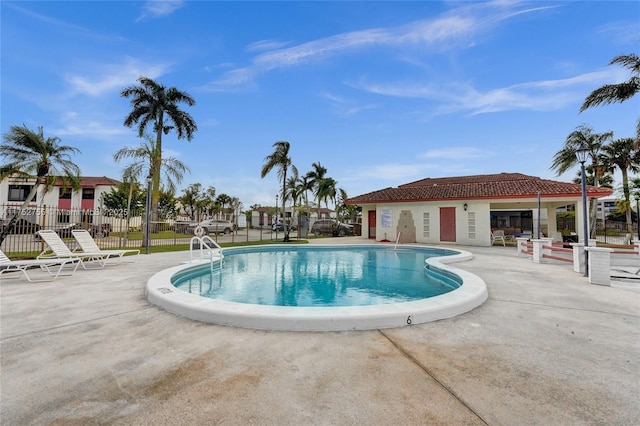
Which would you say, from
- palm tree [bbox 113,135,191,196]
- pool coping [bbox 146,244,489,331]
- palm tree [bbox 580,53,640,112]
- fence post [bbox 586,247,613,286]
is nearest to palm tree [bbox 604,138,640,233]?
palm tree [bbox 580,53,640,112]

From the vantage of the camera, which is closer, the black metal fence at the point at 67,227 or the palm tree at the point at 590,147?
the black metal fence at the point at 67,227

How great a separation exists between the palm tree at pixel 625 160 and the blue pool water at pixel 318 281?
21512 mm

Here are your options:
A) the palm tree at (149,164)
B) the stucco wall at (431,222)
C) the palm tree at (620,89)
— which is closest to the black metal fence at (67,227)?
the palm tree at (149,164)

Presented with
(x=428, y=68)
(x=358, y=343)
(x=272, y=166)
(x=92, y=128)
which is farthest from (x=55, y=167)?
(x=428, y=68)

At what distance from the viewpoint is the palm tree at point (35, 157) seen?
41.8 feet

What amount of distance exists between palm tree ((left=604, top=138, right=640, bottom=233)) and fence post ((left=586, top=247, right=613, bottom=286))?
22168mm

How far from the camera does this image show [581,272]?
8.11 metres

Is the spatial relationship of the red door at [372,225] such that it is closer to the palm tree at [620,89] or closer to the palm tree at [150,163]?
the palm tree at [620,89]

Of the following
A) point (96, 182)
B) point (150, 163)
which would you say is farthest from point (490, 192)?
point (96, 182)

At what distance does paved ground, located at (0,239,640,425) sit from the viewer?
2.07m

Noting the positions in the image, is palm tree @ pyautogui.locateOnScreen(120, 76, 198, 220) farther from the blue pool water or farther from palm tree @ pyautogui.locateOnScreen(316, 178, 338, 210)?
the blue pool water

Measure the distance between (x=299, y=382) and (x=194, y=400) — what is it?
0.85m

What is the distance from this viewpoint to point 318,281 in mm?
8477

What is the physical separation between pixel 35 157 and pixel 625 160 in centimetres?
3827
